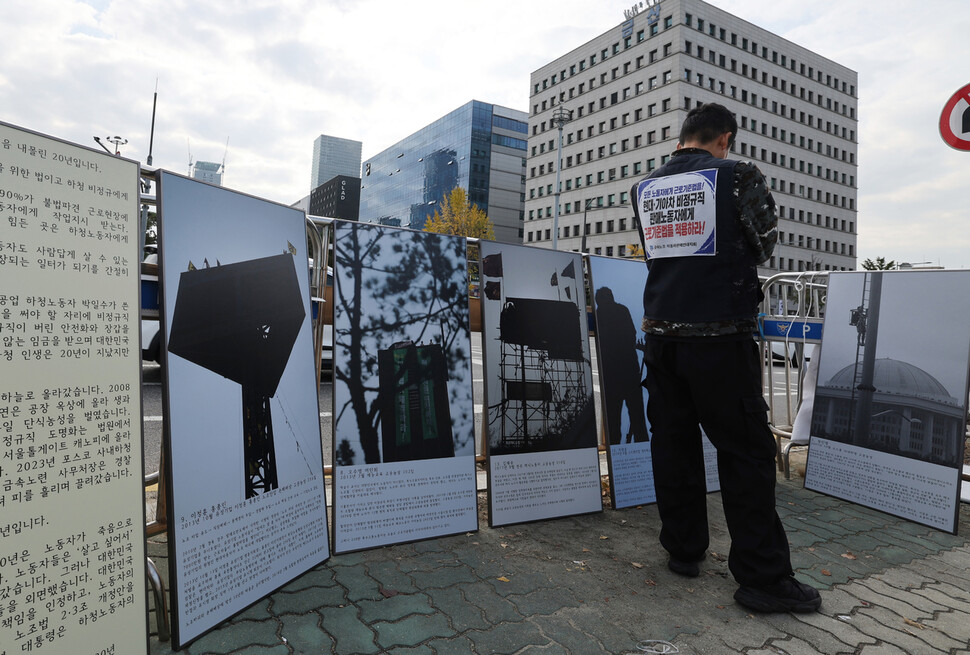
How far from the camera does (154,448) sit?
5262mm

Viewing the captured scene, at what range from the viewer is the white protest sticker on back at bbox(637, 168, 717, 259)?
2.68 m

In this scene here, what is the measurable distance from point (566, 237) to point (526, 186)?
11.8 metres

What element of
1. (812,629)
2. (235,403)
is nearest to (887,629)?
(812,629)

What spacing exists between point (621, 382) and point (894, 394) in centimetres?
198

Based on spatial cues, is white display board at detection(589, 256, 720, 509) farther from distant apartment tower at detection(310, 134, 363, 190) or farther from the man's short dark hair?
distant apartment tower at detection(310, 134, 363, 190)

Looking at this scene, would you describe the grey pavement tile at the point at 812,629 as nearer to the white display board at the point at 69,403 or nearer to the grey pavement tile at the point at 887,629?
the grey pavement tile at the point at 887,629

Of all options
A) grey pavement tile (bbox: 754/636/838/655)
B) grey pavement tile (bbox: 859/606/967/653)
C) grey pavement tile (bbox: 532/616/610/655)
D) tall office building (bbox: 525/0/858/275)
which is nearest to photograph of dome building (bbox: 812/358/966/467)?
grey pavement tile (bbox: 859/606/967/653)

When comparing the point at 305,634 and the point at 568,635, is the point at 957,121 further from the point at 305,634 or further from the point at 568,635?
the point at 305,634

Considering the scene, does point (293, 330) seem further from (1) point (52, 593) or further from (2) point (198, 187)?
(1) point (52, 593)

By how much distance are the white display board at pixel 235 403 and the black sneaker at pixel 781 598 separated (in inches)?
76.6

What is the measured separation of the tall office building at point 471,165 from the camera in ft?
262

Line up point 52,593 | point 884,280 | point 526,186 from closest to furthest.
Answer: point 52,593, point 884,280, point 526,186

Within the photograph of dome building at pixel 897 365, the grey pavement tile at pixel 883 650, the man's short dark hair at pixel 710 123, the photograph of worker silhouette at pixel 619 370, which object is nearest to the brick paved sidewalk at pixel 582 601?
the grey pavement tile at pixel 883 650

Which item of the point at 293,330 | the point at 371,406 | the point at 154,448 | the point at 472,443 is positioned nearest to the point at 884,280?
the point at 472,443
